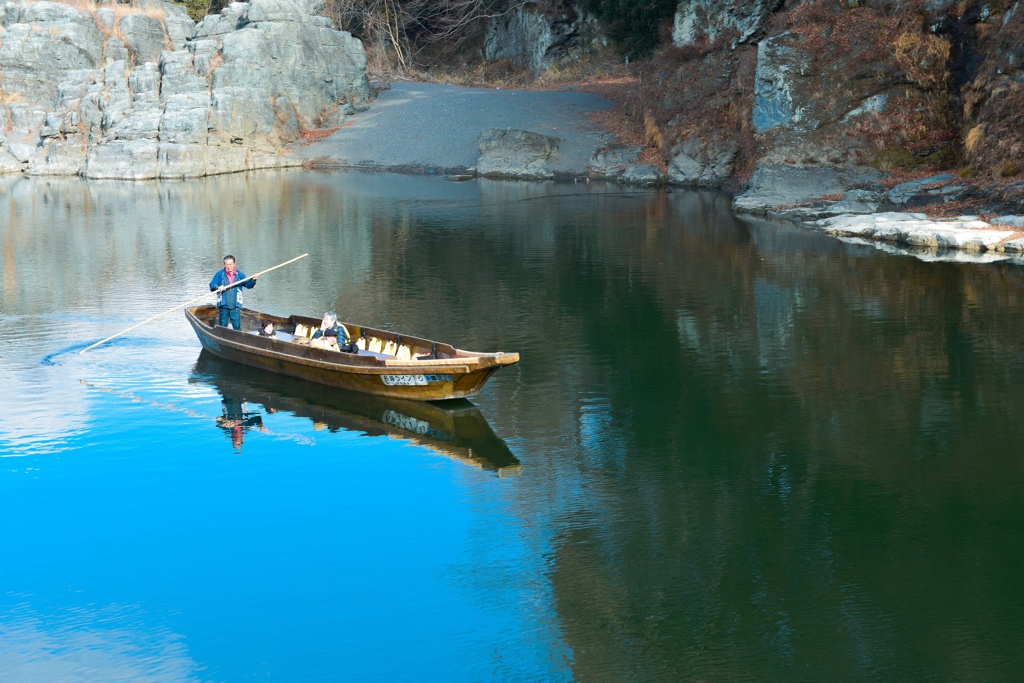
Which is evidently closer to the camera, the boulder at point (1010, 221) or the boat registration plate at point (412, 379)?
the boat registration plate at point (412, 379)

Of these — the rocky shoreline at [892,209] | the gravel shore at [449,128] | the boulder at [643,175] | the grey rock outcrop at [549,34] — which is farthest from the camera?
the grey rock outcrop at [549,34]

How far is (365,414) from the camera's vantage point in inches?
673

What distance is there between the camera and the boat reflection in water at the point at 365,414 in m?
15.5

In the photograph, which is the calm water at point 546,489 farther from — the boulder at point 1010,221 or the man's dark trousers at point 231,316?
the boulder at point 1010,221

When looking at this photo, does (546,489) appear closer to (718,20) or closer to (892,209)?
(892,209)

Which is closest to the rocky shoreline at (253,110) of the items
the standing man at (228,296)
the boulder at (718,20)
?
the boulder at (718,20)

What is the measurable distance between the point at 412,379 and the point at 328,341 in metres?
2.23

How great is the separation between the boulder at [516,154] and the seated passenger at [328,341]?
33.3 m

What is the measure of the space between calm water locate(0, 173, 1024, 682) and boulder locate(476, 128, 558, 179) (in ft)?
80.6

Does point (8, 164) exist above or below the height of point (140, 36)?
below

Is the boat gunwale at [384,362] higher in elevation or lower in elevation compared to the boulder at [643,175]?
lower

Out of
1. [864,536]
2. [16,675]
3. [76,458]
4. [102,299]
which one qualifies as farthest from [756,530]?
[102,299]

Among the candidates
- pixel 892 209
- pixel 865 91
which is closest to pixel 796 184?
pixel 865 91

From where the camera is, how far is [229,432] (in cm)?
1628
